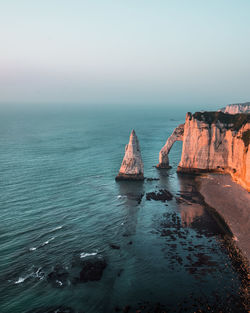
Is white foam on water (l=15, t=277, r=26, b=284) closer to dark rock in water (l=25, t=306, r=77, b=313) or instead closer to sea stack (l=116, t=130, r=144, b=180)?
dark rock in water (l=25, t=306, r=77, b=313)

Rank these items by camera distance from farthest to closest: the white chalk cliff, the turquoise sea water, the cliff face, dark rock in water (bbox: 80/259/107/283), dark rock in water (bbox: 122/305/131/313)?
1. the cliff face
2. the white chalk cliff
3. dark rock in water (bbox: 80/259/107/283)
4. the turquoise sea water
5. dark rock in water (bbox: 122/305/131/313)

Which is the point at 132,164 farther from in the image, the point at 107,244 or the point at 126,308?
the point at 126,308

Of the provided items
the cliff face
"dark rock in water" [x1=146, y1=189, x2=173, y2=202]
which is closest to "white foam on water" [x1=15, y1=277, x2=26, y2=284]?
"dark rock in water" [x1=146, y1=189, x2=173, y2=202]

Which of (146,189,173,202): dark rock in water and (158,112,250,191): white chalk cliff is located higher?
(158,112,250,191): white chalk cliff

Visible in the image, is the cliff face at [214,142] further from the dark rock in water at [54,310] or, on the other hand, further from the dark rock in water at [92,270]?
the dark rock in water at [54,310]

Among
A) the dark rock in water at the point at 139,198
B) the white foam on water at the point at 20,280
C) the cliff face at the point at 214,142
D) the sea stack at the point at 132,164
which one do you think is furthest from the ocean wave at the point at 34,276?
the cliff face at the point at 214,142
